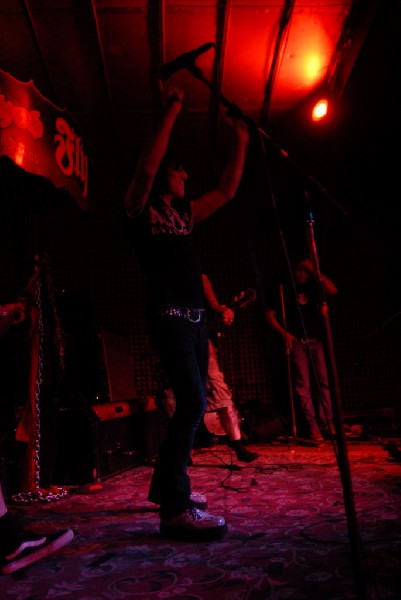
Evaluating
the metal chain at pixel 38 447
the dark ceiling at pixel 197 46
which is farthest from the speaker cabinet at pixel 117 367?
the dark ceiling at pixel 197 46

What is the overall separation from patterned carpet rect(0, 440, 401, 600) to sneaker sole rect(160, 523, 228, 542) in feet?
0.12

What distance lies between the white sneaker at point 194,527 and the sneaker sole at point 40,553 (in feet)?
1.40

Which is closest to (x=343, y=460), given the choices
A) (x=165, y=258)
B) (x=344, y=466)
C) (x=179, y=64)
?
(x=344, y=466)

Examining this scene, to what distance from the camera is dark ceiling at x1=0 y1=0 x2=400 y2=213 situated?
13.8ft

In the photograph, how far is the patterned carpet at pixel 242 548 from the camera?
1.39 metres

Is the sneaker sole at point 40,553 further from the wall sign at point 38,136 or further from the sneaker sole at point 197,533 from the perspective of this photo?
the wall sign at point 38,136

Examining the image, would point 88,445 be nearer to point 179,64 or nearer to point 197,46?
point 179,64

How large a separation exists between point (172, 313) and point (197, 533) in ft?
3.15

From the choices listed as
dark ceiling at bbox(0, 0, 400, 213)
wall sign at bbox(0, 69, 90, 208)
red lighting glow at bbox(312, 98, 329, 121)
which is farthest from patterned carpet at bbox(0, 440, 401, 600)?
red lighting glow at bbox(312, 98, 329, 121)

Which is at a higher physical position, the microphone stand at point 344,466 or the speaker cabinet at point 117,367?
the speaker cabinet at point 117,367

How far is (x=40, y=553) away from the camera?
177 centimetres

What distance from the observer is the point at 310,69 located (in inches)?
199

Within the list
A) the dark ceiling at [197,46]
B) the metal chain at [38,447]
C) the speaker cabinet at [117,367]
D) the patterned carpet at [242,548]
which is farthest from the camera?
the dark ceiling at [197,46]

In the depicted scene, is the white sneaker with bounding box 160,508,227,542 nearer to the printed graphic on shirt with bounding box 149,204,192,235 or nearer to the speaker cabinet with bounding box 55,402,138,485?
the printed graphic on shirt with bounding box 149,204,192,235
